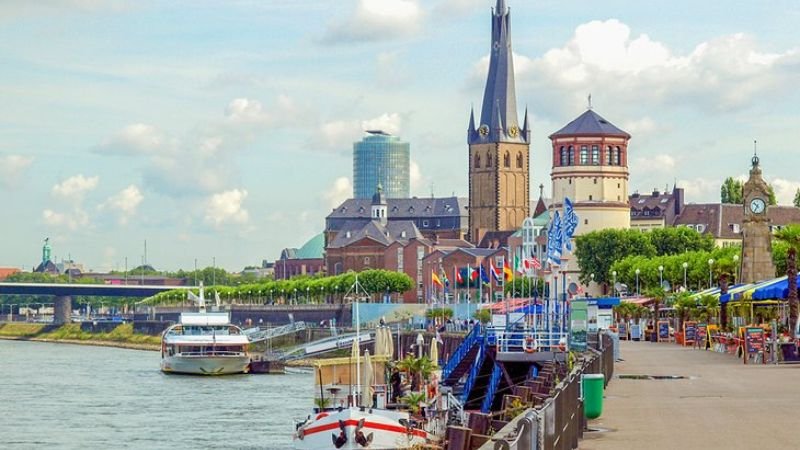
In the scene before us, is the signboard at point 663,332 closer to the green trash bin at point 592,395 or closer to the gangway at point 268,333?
the green trash bin at point 592,395

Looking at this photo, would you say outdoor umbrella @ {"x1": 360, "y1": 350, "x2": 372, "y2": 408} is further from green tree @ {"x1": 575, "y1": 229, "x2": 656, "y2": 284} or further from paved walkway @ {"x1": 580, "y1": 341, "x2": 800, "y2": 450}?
green tree @ {"x1": 575, "y1": 229, "x2": 656, "y2": 284}

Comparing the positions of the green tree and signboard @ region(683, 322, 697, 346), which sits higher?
the green tree

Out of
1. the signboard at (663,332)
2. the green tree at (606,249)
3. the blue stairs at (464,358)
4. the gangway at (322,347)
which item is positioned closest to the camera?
the blue stairs at (464,358)

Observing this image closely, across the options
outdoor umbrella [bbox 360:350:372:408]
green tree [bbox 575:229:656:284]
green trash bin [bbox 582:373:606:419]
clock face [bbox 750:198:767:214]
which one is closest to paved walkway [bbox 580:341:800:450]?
green trash bin [bbox 582:373:606:419]

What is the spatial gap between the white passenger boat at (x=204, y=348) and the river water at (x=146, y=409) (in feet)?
4.49

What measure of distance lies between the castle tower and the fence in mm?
136166

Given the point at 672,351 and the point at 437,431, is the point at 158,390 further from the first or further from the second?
the point at 437,431

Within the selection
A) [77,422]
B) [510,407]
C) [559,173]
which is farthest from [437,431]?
[559,173]

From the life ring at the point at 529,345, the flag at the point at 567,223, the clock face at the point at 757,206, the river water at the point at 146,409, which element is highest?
the clock face at the point at 757,206

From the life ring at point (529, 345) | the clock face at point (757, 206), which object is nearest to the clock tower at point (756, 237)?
the clock face at point (757, 206)

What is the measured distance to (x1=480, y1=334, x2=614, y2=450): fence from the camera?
15.9m

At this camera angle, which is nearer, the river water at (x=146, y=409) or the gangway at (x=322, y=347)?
the river water at (x=146, y=409)

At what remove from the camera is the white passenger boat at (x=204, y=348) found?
10750cm

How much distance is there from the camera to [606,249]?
16150 centimetres
